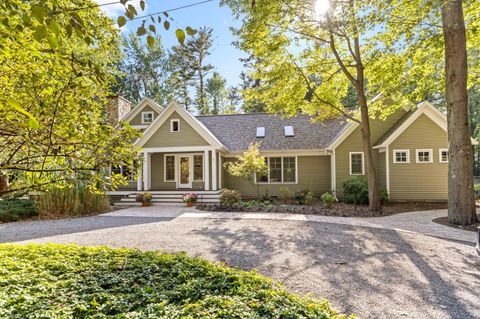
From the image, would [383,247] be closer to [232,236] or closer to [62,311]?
[232,236]

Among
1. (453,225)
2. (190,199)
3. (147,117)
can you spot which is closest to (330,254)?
(453,225)

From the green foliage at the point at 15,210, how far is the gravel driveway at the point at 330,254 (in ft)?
3.43

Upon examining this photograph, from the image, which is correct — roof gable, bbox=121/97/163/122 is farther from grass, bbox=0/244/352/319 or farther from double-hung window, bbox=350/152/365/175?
grass, bbox=0/244/352/319

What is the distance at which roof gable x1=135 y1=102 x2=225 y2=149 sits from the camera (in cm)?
1285

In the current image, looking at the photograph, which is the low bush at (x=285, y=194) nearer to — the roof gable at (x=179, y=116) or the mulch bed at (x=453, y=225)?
the roof gable at (x=179, y=116)

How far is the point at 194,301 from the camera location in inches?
93.3

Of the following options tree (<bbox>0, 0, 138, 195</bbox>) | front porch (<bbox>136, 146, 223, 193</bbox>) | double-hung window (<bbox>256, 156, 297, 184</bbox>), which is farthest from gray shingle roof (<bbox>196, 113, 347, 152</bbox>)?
tree (<bbox>0, 0, 138, 195</bbox>)

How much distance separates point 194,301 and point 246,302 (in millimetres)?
Answer: 502

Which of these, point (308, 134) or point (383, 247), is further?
point (308, 134)

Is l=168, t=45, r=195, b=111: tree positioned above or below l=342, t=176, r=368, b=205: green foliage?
above

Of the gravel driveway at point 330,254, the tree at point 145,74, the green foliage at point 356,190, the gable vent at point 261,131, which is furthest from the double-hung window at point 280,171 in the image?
the tree at point 145,74

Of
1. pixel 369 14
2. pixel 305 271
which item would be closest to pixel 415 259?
pixel 305 271

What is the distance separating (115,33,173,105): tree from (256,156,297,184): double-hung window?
20.5 m

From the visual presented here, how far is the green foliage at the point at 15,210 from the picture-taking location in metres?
9.09
